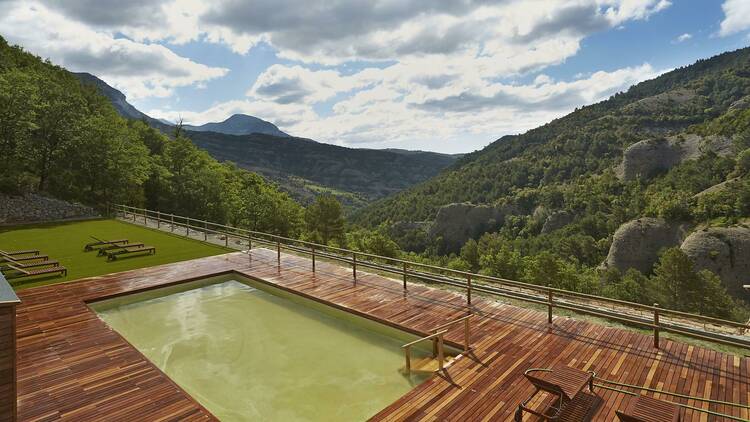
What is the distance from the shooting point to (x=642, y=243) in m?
66.1

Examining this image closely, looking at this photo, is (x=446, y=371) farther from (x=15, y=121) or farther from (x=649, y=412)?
(x=15, y=121)

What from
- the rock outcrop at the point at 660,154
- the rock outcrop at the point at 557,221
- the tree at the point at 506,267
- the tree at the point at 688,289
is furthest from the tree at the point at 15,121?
the rock outcrop at the point at 660,154

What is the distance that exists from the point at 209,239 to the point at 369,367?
1520 centimetres

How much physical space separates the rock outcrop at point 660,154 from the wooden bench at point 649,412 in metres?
109

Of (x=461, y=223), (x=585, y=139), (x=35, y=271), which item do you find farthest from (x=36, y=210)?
(x=585, y=139)

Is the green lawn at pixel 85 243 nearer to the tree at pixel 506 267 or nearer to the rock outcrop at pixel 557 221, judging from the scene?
the tree at pixel 506 267

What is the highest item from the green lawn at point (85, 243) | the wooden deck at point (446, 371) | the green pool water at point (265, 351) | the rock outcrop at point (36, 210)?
the rock outcrop at point (36, 210)

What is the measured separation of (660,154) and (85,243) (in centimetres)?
11325

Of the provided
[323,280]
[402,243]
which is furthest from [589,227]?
[323,280]

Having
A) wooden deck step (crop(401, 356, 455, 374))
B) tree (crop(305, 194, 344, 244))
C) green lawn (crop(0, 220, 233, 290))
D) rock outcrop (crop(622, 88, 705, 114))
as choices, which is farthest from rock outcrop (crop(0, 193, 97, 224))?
rock outcrop (crop(622, 88, 705, 114))

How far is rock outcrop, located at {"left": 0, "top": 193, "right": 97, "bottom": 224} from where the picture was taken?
27.2 m

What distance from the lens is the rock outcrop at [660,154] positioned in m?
93.8

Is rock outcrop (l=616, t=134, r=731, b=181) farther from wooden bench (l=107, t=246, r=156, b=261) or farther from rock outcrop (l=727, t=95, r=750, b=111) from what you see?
wooden bench (l=107, t=246, r=156, b=261)

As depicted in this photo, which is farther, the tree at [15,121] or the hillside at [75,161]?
the hillside at [75,161]
